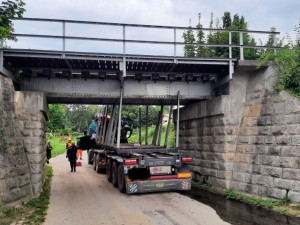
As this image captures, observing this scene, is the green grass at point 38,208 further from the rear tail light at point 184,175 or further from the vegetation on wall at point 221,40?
the vegetation on wall at point 221,40

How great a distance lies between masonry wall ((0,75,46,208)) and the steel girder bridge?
1251 mm

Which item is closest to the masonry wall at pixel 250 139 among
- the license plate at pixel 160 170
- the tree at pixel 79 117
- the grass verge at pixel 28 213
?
the license plate at pixel 160 170

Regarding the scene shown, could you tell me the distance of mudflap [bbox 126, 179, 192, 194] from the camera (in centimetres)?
1029

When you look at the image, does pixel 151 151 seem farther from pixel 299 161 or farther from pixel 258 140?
pixel 299 161

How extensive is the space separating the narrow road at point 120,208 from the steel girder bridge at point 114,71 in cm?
393

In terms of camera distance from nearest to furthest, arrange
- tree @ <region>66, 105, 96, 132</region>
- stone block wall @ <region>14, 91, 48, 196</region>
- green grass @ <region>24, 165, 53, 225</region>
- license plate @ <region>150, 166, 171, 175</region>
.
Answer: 1. green grass @ <region>24, 165, 53, 225</region>
2. stone block wall @ <region>14, 91, 48, 196</region>
3. license plate @ <region>150, 166, 171, 175</region>
4. tree @ <region>66, 105, 96, 132</region>

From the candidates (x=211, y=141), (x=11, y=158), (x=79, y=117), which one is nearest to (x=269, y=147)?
(x=211, y=141)

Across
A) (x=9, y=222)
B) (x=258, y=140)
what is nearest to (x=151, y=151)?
(x=258, y=140)

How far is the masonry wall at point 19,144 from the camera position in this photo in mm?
7969

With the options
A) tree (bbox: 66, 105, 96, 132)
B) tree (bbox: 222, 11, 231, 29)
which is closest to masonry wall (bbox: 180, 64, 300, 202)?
tree (bbox: 222, 11, 231, 29)

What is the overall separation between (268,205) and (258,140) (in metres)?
2.33

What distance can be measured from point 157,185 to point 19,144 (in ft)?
16.0

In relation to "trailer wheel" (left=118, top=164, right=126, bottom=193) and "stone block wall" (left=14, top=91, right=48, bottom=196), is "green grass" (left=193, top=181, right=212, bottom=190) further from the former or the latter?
"stone block wall" (left=14, top=91, right=48, bottom=196)

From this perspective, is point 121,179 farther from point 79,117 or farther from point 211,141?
point 79,117
